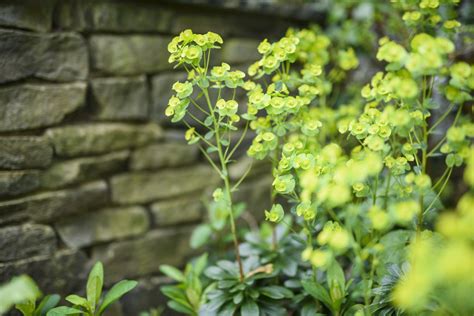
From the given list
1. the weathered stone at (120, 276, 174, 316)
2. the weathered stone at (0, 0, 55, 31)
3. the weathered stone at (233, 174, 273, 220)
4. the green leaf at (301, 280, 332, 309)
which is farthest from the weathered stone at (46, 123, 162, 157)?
the green leaf at (301, 280, 332, 309)

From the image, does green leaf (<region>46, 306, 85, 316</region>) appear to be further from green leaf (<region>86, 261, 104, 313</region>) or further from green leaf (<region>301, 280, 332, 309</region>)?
green leaf (<region>301, 280, 332, 309</region>)

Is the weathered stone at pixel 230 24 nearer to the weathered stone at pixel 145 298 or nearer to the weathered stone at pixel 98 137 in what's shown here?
the weathered stone at pixel 98 137

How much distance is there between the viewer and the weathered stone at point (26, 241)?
4.85 feet

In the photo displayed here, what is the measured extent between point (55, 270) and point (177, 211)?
55 cm

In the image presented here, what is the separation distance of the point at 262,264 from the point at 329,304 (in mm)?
335

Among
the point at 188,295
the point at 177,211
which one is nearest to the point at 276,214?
the point at 188,295

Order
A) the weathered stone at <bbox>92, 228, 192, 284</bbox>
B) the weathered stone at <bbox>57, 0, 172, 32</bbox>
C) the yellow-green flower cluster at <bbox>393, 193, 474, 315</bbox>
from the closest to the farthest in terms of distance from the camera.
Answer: the yellow-green flower cluster at <bbox>393, 193, 474, 315</bbox>
the weathered stone at <bbox>57, 0, 172, 32</bbox>
the weathered stone at <bbox>92, 228, 192, 284</bbox>

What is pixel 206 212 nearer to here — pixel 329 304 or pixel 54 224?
pixel 54 224

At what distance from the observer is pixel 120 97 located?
5.59ft

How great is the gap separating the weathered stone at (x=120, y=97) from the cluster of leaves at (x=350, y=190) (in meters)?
0.48

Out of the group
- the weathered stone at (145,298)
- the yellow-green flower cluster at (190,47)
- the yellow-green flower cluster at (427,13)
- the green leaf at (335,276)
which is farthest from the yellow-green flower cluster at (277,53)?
the weathered stone at (145,298)

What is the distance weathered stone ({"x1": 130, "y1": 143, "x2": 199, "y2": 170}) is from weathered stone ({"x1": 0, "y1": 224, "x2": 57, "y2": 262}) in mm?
412

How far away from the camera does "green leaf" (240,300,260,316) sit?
128 cm

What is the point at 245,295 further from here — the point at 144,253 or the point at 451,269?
the point at 451,269
